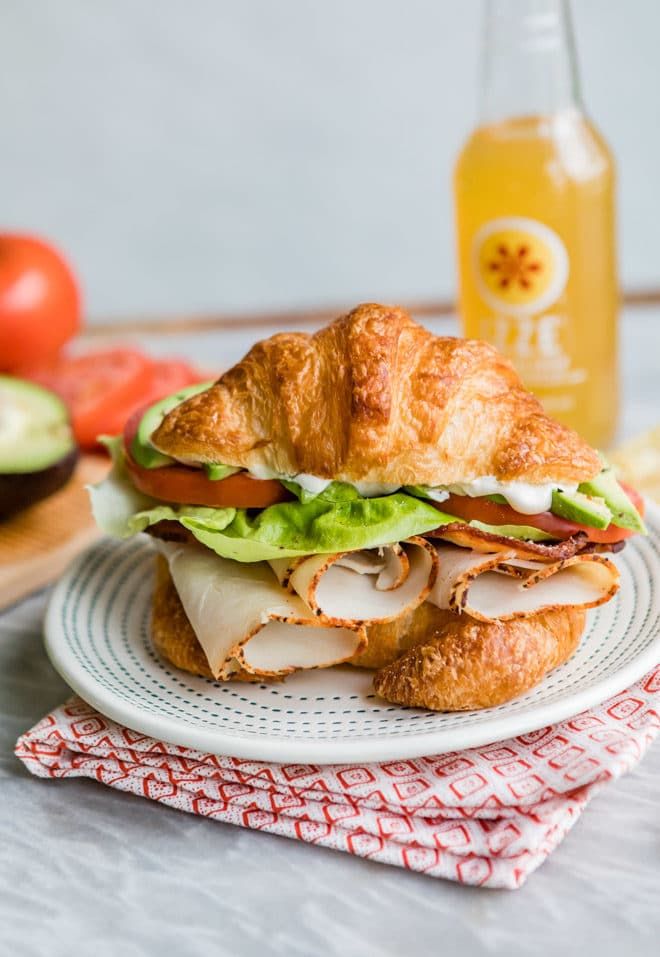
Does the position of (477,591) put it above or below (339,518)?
below

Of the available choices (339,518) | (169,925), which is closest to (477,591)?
(339,518)

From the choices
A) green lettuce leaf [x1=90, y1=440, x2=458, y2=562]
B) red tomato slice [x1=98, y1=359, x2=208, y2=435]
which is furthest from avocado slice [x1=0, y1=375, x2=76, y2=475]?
green lettuce leaf [x1=90, y1=440, x2=458, y2=562]

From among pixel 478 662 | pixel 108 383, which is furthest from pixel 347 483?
pixel 108 383

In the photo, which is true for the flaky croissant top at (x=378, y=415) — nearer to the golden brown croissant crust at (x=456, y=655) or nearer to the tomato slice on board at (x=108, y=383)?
the golden brown croissant crust at (x=456, y=655)

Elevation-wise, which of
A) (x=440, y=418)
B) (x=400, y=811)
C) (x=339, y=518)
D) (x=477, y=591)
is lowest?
(x=400, y=811)

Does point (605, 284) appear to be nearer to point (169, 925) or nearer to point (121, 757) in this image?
point (121, 757)

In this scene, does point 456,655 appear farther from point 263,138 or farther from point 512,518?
point 263,138

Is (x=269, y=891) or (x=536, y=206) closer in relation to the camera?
(x=269, y=891)
